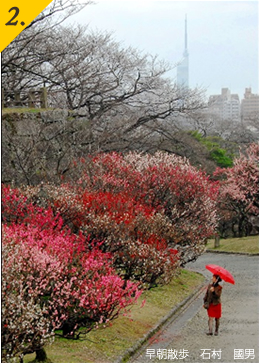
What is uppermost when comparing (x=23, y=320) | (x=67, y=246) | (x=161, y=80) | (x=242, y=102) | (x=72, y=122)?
(x=242, y=102)

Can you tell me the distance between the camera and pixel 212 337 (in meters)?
10.7

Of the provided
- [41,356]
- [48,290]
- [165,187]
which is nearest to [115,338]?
[41,356]

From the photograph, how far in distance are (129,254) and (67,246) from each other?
2.85 metres

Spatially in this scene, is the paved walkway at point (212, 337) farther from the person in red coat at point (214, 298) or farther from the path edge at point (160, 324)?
the person in red coat at point (214, 298)

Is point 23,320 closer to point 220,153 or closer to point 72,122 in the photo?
point 72,122

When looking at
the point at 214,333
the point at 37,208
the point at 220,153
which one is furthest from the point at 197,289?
the point at 220,153

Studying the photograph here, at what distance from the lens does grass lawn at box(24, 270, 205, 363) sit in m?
8.54

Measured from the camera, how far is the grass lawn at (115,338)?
8.54m

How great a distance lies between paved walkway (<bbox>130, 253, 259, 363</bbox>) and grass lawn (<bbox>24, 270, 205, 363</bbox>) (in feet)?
1.03

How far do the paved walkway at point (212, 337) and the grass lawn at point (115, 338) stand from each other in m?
0.31

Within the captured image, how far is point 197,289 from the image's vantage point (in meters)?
17.3

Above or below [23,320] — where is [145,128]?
above

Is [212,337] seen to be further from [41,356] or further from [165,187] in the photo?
[165,187]

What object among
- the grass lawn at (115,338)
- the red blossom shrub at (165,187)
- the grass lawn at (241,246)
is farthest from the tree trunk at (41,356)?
the grass lawn at (241,246)
